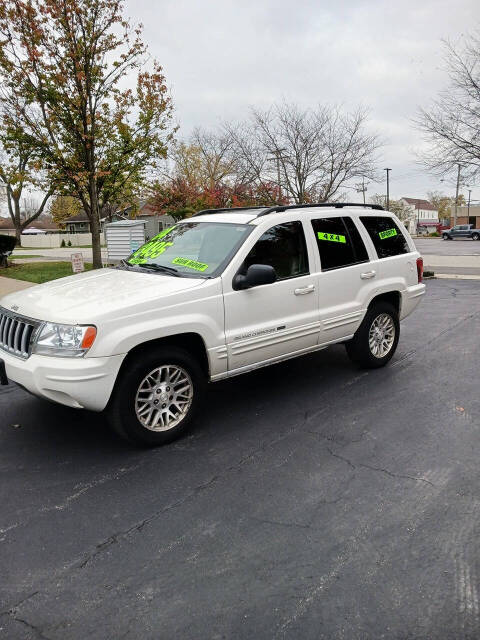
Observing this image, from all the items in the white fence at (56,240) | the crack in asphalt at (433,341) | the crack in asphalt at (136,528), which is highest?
the white fence at (56,240)

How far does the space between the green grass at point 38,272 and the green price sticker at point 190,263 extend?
1130 cm

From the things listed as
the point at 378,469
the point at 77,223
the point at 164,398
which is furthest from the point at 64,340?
the point at 77,223

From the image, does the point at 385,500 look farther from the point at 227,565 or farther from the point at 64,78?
the point at 64,78

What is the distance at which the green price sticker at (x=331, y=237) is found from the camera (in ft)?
16.8

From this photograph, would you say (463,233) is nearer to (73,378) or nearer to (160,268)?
(160,268)

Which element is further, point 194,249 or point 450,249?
point 450,249

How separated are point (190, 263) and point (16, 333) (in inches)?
62.5

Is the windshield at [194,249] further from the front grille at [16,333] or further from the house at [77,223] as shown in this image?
the house at [77,223]

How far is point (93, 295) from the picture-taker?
3959mm

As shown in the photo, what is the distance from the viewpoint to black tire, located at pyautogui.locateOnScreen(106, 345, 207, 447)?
3715 mm

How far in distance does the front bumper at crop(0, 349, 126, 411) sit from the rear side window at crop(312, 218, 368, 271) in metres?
2.49

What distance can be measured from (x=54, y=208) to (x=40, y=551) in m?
71.0

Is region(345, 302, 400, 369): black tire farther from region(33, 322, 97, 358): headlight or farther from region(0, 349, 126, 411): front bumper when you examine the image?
region(33, 322, 97, 358): headlight

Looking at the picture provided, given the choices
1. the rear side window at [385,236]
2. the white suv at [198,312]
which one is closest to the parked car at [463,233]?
the rear side window at [385,236]
